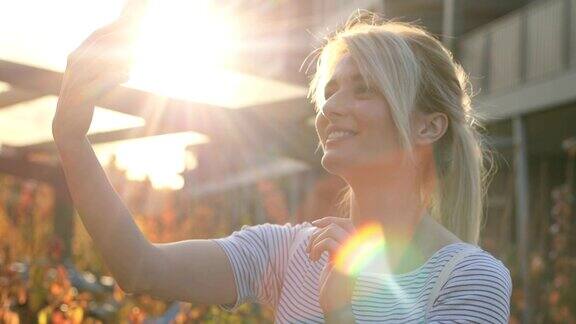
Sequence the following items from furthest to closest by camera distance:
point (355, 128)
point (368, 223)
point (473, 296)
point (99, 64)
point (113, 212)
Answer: point (368, 223) < point (355, 128) < point (473, 296) < point (113, 212) < point (99, 64)

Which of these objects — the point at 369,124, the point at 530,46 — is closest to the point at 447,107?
the point at 369,124

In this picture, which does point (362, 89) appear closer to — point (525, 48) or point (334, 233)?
point (334, 233)

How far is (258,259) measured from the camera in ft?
7.48

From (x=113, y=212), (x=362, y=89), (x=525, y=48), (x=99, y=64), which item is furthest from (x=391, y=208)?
(x=525, y=48)

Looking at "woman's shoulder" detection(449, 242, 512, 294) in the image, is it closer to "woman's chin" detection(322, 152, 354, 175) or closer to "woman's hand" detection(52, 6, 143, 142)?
"woman's chin" detection(322, 152, 354, 175)

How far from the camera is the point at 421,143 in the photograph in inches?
91.7

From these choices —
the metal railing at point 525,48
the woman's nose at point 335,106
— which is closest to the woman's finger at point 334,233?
the woman's nose at point 335,106

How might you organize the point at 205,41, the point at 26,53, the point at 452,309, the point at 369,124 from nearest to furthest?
the point at 452,309, the point at 369,124, the point at 26,53, the point at 205,41

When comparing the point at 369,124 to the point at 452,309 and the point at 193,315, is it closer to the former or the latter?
the point at 452,309

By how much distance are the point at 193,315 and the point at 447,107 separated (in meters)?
2.13

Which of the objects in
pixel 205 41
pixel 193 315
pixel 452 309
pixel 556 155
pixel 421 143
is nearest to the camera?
pixel 452 309

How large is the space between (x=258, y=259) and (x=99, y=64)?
79cm

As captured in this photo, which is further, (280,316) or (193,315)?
(193,315)

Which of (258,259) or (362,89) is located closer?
(362,89)
